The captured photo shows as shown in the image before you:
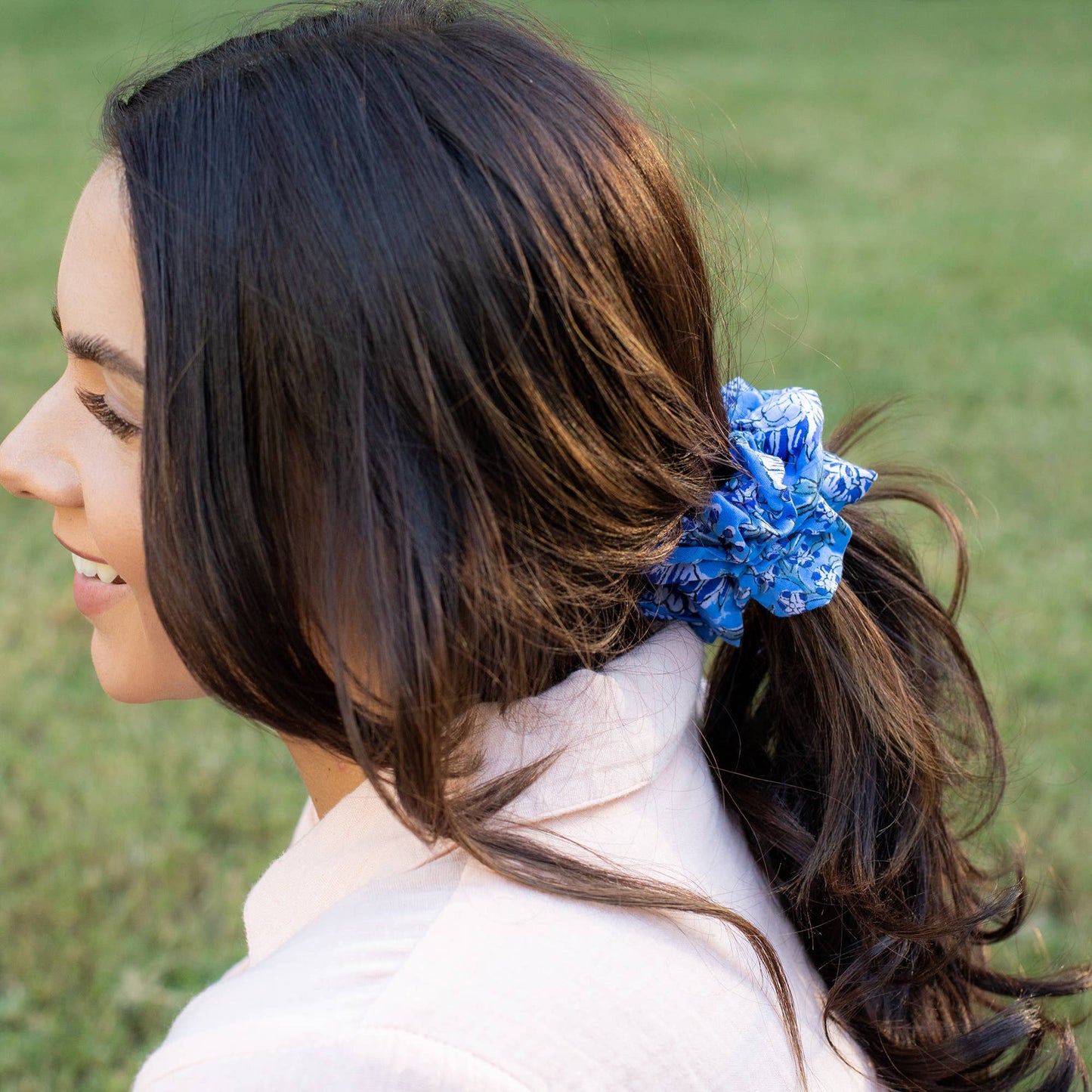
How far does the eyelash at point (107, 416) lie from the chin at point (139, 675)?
0.84ft

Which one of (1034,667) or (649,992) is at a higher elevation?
(649,992)

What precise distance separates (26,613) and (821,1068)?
10.1 feet

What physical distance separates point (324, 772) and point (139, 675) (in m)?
0.24

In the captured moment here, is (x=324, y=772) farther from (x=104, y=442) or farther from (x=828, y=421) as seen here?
(x=828, y=421)

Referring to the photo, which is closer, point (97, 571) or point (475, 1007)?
point (475, 1007)

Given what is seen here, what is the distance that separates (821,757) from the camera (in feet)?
4.63

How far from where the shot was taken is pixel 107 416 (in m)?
1.26

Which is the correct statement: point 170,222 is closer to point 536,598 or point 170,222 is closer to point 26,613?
point 536,598

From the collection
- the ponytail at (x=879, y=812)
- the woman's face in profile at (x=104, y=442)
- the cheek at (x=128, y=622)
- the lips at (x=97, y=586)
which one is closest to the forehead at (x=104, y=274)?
the woman's face in profile at (x=104, y=442)

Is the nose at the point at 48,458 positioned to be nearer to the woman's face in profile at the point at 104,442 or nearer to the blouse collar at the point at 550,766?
the woman's face in profile at the point at 104,442

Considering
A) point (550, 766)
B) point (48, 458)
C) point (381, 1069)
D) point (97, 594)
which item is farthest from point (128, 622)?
point (381, 1069)

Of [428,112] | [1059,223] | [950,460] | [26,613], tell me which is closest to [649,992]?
[428,112]

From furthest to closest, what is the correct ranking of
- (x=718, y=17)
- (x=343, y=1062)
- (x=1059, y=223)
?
(x=718, y=17)
(x=1059, y=223)
(x=343, y=1062)

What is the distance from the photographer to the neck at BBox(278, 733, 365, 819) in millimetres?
1392
